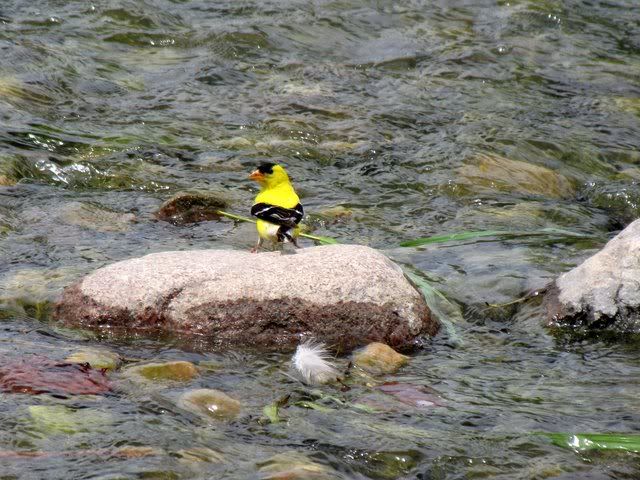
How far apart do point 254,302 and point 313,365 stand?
0.62 metres

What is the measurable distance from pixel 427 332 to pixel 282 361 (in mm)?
958

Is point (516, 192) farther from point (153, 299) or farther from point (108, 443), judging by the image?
point (108, 443)

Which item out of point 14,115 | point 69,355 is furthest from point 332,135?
point 69,355

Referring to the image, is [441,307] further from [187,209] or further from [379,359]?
[187,209]

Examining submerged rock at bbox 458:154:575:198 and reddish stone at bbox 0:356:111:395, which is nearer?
reddish stone at bbox 0:356:111:395

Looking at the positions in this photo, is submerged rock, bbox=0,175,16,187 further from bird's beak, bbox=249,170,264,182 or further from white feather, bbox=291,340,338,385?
white feather, bbox=291,340,338,385

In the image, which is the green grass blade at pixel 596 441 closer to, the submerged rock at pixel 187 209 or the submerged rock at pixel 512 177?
the submerged rock at pixel 187 209

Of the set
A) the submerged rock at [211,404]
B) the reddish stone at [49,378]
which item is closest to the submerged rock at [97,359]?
the reddish stone at [49,378]

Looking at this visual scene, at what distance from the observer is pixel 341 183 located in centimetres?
927

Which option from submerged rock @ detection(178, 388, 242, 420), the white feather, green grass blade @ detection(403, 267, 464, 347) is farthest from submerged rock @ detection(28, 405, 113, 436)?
green grass blade @ detection(403, 267, 464, 347)

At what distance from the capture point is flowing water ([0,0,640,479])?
4738 millimetres

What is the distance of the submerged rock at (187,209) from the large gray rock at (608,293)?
9.58 feet

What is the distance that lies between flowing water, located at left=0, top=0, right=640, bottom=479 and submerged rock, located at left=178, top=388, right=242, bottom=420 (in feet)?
0.21

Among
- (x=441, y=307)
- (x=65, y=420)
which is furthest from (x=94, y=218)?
(x=65, y=420)
